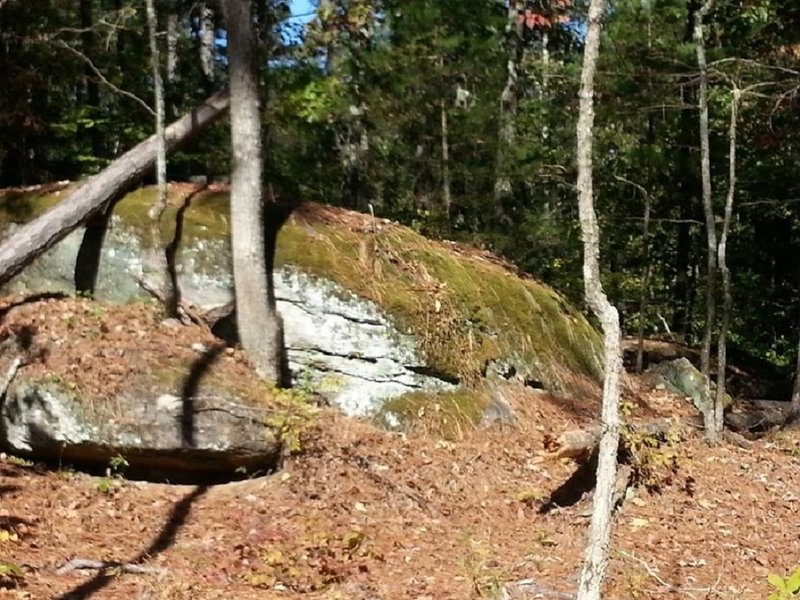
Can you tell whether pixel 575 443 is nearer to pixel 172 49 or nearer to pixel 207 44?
pixel 172 49

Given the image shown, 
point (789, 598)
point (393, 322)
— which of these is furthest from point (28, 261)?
point (789, 598)

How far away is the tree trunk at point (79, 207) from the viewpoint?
8.33m

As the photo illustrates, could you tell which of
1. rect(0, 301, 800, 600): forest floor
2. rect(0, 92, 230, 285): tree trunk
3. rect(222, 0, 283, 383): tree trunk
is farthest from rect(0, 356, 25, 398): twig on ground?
rect(222, 0, 283, 383): tree trunk

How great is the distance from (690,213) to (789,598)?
48.9ft

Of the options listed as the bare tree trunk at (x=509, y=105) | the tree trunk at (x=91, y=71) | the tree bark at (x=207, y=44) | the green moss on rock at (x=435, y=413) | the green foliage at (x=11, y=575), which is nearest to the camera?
the green foliage at (x=11, y=575)

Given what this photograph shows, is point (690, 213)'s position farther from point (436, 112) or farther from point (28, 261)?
point (28, 261)

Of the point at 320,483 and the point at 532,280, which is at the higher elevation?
the point at 532,280

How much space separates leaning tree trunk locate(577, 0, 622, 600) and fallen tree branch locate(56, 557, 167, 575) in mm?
2919

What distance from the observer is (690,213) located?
1784 cm

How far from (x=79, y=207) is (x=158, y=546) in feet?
12.6

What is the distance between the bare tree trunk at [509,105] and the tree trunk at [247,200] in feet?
21.4

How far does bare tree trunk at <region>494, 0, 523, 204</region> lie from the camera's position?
14242mm

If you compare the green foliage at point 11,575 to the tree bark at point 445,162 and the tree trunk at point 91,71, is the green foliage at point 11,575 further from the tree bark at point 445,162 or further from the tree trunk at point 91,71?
the tree bark at point 445,162

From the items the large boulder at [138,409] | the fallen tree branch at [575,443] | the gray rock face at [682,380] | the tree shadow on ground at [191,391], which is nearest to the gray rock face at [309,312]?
the large boulder at [138,409]
